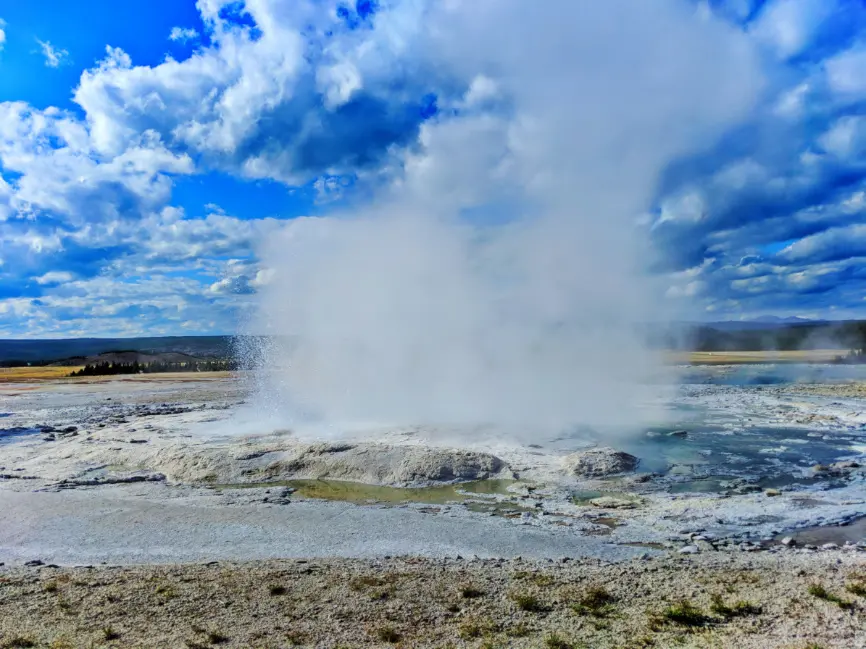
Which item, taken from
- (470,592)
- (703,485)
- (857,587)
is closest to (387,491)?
(470,592)

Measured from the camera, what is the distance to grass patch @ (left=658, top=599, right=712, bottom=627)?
4.26m

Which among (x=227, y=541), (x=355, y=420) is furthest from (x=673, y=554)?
(x=355, y=420)

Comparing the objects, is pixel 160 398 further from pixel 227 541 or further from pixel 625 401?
pixel 227 541

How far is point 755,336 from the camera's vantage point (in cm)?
7994

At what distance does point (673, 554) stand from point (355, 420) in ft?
30.5

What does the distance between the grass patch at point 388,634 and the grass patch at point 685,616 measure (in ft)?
6.31

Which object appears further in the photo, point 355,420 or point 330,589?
point 355,420

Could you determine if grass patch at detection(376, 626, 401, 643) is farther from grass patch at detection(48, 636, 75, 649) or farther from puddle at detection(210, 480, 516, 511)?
puddle at detection(210, 480, 516, 511)

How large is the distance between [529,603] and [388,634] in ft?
3.74

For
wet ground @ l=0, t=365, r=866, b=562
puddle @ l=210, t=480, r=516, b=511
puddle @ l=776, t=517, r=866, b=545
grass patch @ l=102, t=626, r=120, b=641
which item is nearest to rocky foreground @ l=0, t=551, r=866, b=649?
grass patch @ l=102, t=626, r=120, b=641

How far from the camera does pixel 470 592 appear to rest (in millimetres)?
4867

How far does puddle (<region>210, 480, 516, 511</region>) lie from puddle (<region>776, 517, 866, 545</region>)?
3262 millimetres

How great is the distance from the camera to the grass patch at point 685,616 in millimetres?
4262

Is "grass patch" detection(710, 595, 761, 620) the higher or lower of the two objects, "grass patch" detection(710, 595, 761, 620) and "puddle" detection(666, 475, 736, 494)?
the higher
